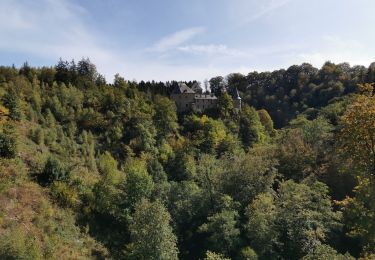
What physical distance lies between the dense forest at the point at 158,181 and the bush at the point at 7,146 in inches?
5.2

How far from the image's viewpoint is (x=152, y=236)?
103ft

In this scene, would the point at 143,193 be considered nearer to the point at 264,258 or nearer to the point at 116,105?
the point at 264,258

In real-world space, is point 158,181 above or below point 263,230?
above

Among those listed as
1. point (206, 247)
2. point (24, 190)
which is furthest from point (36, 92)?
point (206, 247)

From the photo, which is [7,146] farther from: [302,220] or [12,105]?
[302,220]

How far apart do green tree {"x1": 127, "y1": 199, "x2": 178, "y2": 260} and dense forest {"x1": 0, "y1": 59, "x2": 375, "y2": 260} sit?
0.10 metres

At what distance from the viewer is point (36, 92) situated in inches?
2195

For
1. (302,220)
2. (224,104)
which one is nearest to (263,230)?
(302,220)

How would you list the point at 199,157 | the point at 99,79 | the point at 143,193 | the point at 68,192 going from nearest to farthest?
the point at 68,192
the point at 143,193
the point at 199,157
the point at 99,79

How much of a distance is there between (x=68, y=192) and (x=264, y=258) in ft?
75.1

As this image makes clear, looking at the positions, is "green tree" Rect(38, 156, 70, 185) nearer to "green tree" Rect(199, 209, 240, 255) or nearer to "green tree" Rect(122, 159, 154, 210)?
"green tree" Rect(122, 159, 154, 210)

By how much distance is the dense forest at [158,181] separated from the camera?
31203mm

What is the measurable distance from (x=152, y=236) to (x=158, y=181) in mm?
16701

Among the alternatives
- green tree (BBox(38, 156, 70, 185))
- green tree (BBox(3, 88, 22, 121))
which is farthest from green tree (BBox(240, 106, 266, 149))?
green tree (BBox(3, 88, 22, 121))
